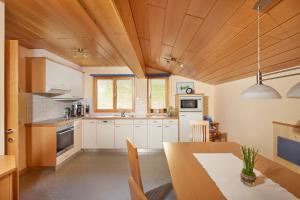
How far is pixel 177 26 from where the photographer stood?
1837 mm

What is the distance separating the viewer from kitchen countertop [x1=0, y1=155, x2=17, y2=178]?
51.9 inches

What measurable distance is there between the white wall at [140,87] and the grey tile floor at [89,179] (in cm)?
164

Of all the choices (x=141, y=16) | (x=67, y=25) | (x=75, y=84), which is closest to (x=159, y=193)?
(x=141, y=16)

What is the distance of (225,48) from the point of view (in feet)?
6.89

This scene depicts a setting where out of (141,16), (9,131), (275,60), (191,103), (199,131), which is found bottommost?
(199,131)

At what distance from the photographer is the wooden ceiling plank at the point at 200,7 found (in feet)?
4.29

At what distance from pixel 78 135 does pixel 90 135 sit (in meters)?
0.30

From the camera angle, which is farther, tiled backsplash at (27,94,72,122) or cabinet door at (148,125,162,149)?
cabinet door at (148,125,162,149)

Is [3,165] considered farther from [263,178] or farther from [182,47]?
[182,47]

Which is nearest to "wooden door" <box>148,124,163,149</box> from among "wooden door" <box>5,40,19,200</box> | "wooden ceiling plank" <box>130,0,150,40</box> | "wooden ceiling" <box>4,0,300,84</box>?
"wooden ceiling" <box>4,0,300,84</box>

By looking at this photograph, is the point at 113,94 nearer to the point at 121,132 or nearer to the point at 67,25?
the point at 121,132

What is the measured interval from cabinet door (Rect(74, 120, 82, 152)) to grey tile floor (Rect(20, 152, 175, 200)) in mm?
355

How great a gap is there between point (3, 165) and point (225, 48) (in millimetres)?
2443

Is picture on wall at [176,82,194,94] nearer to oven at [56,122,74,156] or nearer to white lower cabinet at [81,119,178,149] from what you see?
white lower cabinet at [81,119,178,149]
